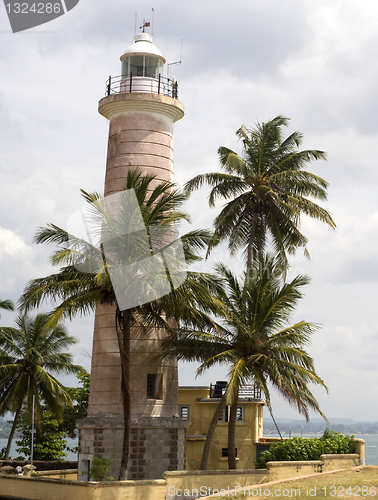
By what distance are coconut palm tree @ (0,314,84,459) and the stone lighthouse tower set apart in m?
9.31

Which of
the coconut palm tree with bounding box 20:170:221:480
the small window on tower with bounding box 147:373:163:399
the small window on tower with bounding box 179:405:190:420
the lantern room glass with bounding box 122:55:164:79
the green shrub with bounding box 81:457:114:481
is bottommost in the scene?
the green shrub with bounding box 81:457:114:481

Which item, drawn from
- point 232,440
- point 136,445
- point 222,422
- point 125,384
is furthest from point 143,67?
point 222,422

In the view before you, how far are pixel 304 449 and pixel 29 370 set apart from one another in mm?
18240

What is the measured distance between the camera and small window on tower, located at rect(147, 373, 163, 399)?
98.5 feet

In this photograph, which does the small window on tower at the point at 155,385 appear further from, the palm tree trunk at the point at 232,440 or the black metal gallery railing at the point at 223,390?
the black metal gallery railing at the point at 223,390

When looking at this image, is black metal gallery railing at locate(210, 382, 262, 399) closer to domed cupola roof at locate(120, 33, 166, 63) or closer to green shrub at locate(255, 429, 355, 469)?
green shrub at locate(255, 429, 355, 469)

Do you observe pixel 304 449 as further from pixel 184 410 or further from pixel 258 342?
pixel 184 410

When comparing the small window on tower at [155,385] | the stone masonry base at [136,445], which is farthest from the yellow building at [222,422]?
the small window on tower at [155,385]

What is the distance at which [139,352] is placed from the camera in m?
29.8

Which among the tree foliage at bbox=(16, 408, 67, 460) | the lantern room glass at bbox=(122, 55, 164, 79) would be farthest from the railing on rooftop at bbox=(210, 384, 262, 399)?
the lantern room glass at bbox=(122, 55, 164, 79)

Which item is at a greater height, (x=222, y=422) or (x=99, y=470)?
(x=222, y=422)

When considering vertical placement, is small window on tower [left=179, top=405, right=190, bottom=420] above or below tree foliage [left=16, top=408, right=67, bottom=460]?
above

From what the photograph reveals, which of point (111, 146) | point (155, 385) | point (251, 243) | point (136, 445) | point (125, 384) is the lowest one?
point (136, 445)

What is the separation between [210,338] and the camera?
28.4 m
